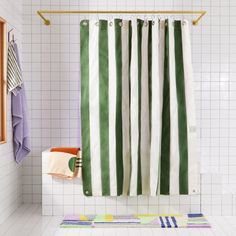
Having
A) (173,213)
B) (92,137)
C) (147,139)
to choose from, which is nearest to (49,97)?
(92,137)

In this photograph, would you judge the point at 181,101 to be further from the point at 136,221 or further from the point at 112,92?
the point at 136,221

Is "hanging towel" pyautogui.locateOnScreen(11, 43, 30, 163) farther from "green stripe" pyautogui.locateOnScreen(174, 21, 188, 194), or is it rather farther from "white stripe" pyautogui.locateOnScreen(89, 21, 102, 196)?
"green stripe" pyautogui.locateOnScreen(174, 21, 188, 194)

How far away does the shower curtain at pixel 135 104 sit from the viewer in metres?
3.71

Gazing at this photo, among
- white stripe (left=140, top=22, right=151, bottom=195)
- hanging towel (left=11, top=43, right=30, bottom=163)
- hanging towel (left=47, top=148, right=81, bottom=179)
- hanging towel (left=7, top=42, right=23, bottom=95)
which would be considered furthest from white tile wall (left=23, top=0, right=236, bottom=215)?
white stripe (left=140, top=22, right=151, bottom=195)

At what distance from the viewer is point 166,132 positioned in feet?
12.3

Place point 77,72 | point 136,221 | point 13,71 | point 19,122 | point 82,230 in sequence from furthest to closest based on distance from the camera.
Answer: point 77,72, point 19,122, point 13,71, point 136,221, point 82,230

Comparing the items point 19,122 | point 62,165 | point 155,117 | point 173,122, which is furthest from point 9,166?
point 173,122

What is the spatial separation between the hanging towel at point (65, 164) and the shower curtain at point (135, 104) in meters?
0.10

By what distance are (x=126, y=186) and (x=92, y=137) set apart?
0.50 meters

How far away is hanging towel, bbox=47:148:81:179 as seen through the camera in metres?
3.78

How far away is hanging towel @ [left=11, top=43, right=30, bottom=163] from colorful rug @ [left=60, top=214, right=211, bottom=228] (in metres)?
0.74

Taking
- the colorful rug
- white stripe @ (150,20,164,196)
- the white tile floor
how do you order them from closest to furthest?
the white tile floor → the colorful rug → white stripe @ (150,20,164,196)

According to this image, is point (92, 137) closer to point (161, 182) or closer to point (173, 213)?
point (161, 182)

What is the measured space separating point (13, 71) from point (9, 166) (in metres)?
0.82
